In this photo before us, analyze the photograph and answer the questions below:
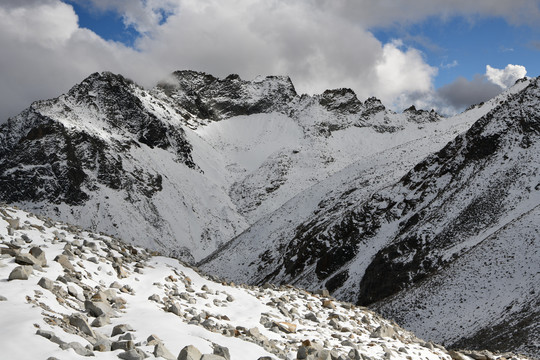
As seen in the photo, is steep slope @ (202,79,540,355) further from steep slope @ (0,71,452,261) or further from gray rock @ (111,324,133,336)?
steep slope @ (0,71,452,261)

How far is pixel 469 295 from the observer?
1348 inches

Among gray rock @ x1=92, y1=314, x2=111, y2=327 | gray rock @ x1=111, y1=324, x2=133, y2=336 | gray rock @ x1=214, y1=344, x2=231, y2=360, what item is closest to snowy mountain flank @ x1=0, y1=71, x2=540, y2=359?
gray rock @ x1=214, y1=344, x2=231, y2=360

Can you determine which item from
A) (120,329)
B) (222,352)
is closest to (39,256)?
(120,329)

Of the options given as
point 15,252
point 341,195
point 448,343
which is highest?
point 341,195

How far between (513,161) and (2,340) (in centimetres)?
5933

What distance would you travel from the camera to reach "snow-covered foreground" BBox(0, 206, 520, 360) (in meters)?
7.91

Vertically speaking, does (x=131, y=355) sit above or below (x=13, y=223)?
below

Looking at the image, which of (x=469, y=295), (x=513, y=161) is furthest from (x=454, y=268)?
(x=513, y=161)

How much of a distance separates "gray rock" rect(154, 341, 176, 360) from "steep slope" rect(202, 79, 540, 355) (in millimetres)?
26193

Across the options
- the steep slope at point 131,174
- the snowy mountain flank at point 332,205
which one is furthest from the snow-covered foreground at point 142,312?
the steep slope at point 131,174

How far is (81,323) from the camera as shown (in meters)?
8.52

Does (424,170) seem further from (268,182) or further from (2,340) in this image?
(268,182)

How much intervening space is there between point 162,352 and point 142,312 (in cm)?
329

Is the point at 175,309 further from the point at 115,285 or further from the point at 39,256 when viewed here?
the point at 39,256
